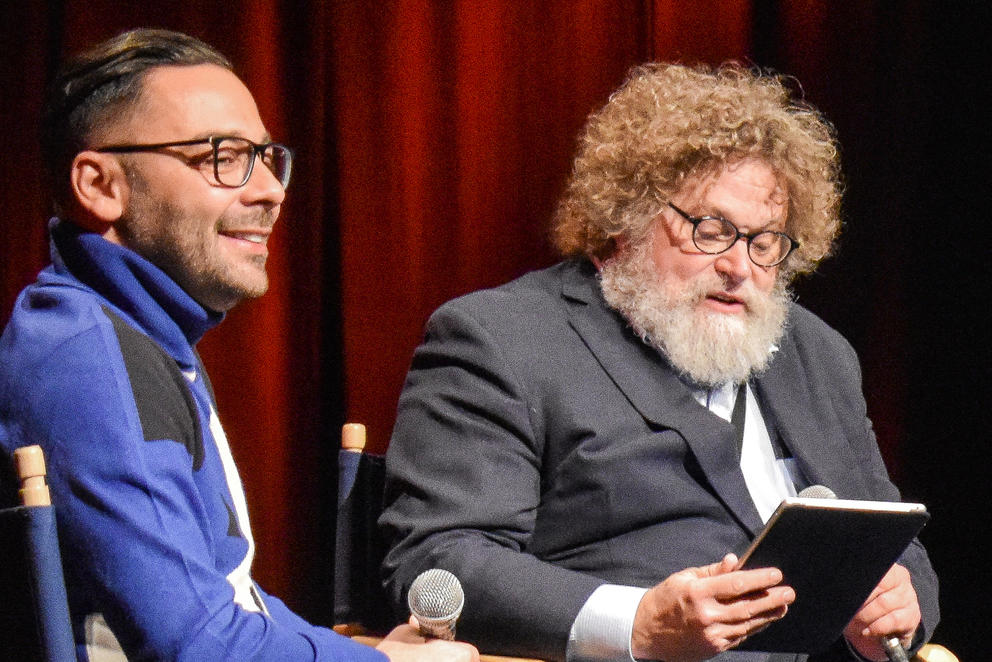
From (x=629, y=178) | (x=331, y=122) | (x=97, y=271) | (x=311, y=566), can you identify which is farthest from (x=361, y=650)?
(x=331, y=122)

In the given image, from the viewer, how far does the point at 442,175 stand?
275cm

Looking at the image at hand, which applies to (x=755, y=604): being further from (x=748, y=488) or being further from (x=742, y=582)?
(x=748, y=488)

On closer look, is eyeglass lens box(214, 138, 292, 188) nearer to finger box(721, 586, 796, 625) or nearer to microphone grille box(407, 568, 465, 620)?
microphone grille box(407, 568, 465, 620)

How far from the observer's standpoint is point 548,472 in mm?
1971

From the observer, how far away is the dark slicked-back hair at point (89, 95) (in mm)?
1456

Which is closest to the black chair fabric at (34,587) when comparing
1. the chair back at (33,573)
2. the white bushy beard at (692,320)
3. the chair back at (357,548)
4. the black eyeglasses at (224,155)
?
the chair back at (33,573)

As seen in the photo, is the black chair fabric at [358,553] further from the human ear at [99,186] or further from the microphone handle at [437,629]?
Result: the human ear at [99,186]

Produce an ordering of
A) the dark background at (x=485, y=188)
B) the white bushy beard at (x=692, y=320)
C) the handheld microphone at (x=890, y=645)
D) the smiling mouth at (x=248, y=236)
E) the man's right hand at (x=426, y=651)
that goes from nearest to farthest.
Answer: the man's right hand at (x=426, y=651), the smiling mouth at (x=248, y=236), the handheld microphone at (x=890, y=645), the white bushy beard at (x=692, y=320), the dark background at (x=485, y=188)

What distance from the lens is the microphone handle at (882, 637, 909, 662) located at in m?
1.89

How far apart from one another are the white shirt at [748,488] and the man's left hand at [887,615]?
0.23 m

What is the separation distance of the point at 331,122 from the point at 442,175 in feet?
1.01

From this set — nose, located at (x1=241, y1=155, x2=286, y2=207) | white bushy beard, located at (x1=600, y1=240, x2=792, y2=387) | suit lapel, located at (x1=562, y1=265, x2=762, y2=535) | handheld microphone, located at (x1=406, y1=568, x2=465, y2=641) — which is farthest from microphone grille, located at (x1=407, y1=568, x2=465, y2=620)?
white bushy beard, located at (x1=600, y1=240, x2=792, y2=387)

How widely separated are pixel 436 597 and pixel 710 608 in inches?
16.0

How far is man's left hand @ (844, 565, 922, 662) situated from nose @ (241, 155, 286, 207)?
3.85 ft
